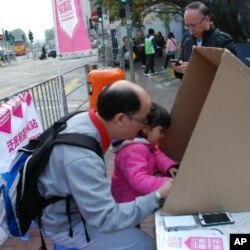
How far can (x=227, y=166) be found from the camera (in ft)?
5.30

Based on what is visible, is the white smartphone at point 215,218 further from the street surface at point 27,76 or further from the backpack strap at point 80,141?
the street surface at point 27,76

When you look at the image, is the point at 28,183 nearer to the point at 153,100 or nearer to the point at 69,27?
the point at 69,27

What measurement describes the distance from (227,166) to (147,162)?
2.08ft

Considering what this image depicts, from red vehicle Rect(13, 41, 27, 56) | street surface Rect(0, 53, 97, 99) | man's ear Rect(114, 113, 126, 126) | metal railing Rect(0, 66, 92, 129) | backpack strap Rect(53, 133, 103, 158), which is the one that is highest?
man's ear Rect(114, 113, 126, 126)

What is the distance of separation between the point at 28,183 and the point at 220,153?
82 centimetres

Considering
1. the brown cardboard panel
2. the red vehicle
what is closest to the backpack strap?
the brown cardboard panel

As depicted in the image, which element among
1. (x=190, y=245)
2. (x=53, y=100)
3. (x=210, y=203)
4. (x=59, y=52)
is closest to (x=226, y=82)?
A: (x=210, y=203)

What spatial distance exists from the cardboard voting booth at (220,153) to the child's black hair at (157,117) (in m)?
0.70

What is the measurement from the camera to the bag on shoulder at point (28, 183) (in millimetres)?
1729

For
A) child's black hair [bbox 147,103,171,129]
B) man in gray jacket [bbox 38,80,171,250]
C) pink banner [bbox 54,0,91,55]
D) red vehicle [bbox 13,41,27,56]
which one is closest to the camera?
man in gray jacket [bbox 38,80,171,250]

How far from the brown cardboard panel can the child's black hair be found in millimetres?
129

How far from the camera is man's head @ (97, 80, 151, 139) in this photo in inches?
66.2

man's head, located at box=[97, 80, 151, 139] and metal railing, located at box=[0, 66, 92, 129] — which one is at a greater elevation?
man's head, located at box=[97, 80, 151, 139]

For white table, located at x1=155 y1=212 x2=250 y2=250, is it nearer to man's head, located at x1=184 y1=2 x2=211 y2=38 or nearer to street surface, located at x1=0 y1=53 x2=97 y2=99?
man's head, located at x1=184 y1=2 x2=211 y2=38
